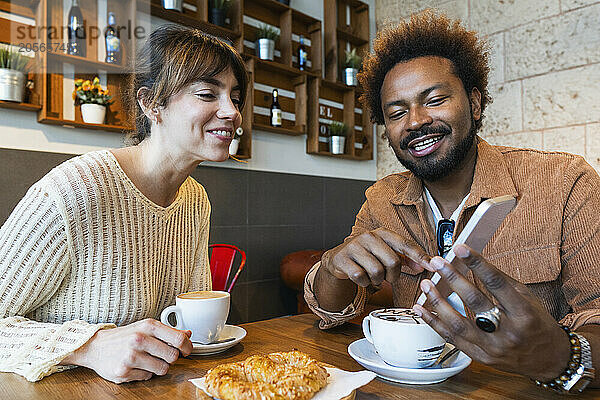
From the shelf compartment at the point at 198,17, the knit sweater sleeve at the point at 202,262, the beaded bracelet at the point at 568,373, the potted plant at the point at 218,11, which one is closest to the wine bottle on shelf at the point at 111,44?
the shelf compartment at the point at 198,17

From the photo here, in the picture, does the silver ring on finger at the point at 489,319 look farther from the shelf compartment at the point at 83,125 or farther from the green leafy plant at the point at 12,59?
the green leafy plant at the point at 12,59

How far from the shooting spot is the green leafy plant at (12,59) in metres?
2.07

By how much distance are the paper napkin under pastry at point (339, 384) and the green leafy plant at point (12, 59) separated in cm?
203

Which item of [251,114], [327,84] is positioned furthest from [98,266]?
[327,84]

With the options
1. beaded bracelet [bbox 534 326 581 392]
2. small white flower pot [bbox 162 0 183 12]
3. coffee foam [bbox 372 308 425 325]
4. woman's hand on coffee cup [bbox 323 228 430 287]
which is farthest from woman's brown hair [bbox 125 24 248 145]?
small white flower pot [bbox 162 0 183 12]

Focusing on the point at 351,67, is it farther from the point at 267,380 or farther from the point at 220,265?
the point at 267,380

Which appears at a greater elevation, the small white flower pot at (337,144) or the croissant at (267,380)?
the small white flower pot at (337,144)

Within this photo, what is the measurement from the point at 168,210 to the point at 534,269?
98 centimetres

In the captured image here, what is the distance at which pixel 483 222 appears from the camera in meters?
0.63

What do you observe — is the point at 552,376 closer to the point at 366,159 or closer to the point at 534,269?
the point at 534,269

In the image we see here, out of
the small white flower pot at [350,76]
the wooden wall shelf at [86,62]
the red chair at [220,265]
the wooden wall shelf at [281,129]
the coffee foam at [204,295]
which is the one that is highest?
the small white flower pot at [350,76]

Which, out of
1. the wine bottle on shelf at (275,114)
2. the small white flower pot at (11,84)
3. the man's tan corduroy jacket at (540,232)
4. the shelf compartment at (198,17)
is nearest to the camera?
the man's tan corduroy jacket at (540,232)

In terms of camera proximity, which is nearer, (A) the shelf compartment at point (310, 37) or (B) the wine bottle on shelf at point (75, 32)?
(B) the wine bottle on shelf at point (75, 32)

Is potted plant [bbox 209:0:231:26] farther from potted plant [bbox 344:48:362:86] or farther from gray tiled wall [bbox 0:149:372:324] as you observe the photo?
potted plant [bbox 344:48:362:86]
